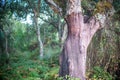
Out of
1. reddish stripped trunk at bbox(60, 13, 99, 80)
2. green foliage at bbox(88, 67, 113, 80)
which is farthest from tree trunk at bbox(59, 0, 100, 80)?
green foliage at bbox(88, 67, 113, 80)

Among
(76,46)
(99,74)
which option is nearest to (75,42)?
(76,46)

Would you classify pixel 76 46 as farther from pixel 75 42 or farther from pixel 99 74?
pixel 99 74

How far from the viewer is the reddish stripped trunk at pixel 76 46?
23.6 feet

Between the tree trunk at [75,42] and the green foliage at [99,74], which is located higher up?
the tree trunk at [75,42]

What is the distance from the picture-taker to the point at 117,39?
30.0 ft

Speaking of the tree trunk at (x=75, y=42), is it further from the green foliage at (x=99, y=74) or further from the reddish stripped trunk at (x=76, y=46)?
the green foliage at (x=99, y=74)

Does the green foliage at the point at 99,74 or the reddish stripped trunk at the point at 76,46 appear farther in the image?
the green foliage at the point at 99,74

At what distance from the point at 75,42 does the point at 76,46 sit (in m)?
0.15

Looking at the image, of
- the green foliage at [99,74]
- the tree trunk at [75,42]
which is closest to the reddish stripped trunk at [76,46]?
the tree trunk at [75,42]

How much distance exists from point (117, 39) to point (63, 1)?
9.60 ft

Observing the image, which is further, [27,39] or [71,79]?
[27,39]

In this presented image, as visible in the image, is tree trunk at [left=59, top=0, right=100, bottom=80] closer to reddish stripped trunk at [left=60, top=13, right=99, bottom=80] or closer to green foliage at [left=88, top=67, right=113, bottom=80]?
reddish stripped trunk at [left=60, top=13, right=99, bottom=80]

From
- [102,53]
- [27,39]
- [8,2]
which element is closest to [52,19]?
[8,2]

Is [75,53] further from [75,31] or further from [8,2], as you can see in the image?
[8,2]
